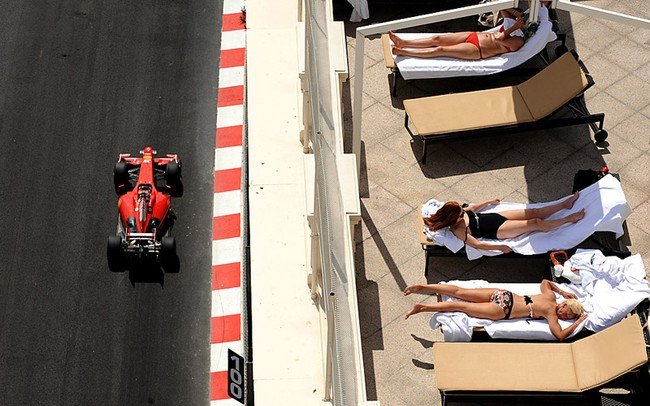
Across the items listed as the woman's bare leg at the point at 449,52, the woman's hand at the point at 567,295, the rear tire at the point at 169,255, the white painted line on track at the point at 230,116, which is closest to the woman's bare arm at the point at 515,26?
the woman's bare leg at the point at 449,52

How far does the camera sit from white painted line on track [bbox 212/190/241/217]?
50.6 feet

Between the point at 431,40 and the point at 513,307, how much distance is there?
4.11 m

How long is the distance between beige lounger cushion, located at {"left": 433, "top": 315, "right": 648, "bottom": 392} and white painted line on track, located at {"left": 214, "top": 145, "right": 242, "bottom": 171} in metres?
5.84

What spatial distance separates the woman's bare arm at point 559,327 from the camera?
11109 mm

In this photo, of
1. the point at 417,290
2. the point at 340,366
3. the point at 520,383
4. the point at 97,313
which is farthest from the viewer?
the point at 97,313

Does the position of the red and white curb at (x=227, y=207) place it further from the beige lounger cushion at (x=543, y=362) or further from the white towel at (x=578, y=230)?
the beige lounger cushion at (x=543, y=362)

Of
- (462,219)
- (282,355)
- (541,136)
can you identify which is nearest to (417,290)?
(462,219)

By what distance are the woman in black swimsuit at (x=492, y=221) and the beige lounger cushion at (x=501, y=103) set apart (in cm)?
130

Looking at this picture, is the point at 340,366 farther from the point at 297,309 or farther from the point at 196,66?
the point at 196,66

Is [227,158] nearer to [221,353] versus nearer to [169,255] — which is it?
[169,255]

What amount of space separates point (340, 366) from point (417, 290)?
103 inches

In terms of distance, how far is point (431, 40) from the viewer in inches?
554

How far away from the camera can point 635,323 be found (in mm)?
10773

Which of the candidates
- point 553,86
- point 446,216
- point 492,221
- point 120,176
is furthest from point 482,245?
point 120,176
